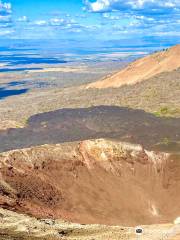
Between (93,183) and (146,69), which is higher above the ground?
(93,183)

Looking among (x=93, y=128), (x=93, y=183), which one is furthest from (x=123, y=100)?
(x=93, y=183)

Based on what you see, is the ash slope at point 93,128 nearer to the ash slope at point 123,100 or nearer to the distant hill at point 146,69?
the ash slope at point 123,100

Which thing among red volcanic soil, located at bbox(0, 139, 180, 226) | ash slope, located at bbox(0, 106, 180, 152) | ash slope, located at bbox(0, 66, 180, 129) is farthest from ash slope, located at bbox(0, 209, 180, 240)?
ash slope, located at bbox(0, 66, 180, 129)

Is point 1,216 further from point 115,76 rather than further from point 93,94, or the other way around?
point 115,76

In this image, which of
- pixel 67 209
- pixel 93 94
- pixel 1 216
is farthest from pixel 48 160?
pixel 93 94

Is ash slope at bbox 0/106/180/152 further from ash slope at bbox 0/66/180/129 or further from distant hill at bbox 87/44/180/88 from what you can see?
distant hill at bbox 87/44/180/88

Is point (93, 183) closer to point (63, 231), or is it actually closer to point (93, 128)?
point (63, 231)
